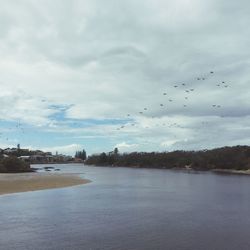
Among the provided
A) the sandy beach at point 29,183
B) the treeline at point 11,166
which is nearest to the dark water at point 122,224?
the sandy beach at point 29,183

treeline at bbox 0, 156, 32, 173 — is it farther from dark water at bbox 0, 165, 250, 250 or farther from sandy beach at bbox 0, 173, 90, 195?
dark water at bbox 0, 165, 250, 250

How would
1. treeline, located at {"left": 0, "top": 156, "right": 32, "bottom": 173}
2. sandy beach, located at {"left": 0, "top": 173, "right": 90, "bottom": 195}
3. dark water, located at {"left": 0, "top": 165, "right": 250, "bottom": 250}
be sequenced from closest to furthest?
dark water, located at {"left": 0, "top": 165, "right": 250, "bottom": 250} < sandy beach, located at {"left": 0, "top": 173, "right": 90, "bottom": 195} < treeline, located at {"left": 0, "top": 156, "right": 32, "bottom": 173}

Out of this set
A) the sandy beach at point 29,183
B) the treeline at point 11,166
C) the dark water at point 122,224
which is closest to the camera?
the dark water at point 122,224

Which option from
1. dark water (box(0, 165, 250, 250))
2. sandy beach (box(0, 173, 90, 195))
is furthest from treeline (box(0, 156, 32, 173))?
dark water (box(0, 165, 250, 250))

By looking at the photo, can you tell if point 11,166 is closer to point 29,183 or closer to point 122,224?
point 29,183


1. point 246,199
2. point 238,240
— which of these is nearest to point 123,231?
point 238,240

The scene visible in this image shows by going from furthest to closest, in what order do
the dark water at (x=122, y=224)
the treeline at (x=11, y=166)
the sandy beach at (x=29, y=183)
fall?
the treeline at (x=11, y=166) < the sandy beach at (x=29, y=183) < the dark water at (x=122, y=224)

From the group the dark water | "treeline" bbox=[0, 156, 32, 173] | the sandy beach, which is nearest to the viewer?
the dark water

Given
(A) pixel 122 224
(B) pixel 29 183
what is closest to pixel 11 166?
(B) pixel 29 183

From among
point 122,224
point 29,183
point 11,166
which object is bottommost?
point 122,224

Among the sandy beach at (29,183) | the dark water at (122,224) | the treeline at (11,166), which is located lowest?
the dark water at (122,224)

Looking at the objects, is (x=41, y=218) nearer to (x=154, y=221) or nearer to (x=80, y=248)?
(x=154, y=221)

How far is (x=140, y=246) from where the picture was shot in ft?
106

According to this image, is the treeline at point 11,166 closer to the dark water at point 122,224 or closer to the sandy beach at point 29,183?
the sandy beach at point 29,183
